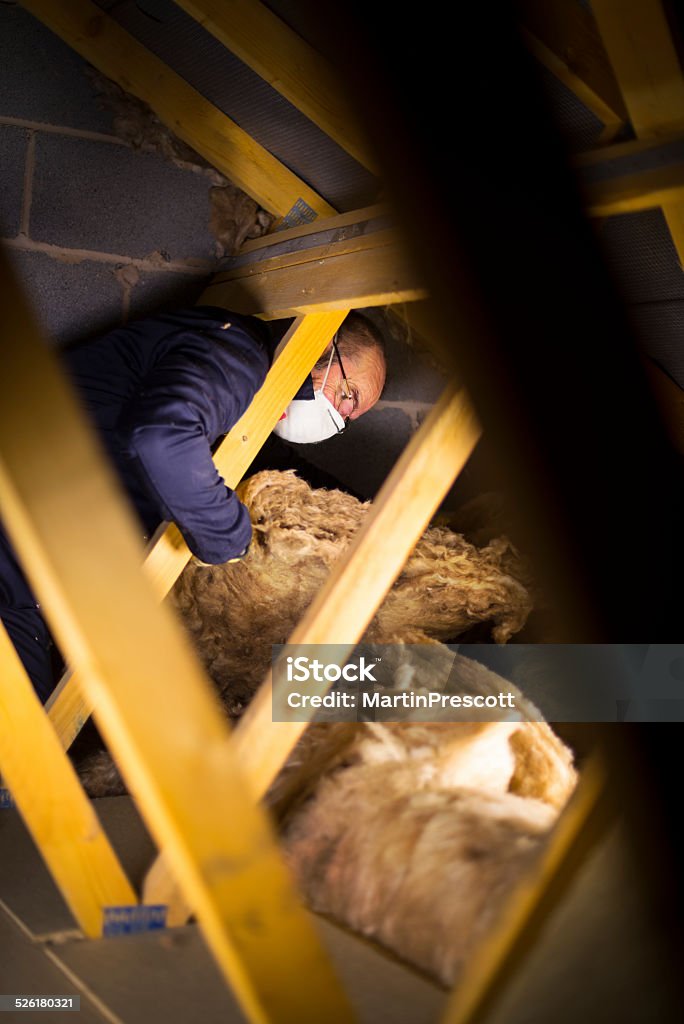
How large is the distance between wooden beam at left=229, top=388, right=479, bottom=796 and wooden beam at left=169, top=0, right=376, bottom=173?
0.72m

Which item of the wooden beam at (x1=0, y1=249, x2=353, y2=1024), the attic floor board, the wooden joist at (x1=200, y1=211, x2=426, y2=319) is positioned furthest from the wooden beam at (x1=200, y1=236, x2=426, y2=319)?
the attic floor board

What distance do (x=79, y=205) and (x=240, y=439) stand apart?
2.81 feet

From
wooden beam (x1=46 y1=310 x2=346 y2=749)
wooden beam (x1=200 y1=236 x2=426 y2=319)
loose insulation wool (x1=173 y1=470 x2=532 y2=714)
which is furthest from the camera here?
loose insulation wool (x1=173 y1=470 x2=532 y2=714)

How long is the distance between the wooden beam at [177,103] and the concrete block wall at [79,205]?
0.07m

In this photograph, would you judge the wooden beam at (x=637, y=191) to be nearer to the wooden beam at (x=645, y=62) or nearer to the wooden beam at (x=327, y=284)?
the wooden beam at (x=645, y=62)

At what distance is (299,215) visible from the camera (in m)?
2.17

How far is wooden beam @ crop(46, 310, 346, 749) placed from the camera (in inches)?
75.5

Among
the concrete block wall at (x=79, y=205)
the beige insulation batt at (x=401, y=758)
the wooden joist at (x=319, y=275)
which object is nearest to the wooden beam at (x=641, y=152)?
the wooden joist at (x=319, y=275)

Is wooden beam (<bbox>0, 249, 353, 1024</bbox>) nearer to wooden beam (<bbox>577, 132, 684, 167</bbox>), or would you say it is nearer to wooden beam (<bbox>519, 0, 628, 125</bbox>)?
wooden beam (<bbox>577, 132, 684, 167</bbox>)

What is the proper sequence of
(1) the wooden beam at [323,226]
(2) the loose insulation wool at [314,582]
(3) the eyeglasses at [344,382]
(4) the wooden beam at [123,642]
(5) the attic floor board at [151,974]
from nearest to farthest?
(4) the wooden beam at [123,642] < (5) the attic floor board at [151,974] < (1) the wooden beam at [323,226] < (2) the loose insulation wool at [314,582] < (3) the eyeglasses at [344,382]

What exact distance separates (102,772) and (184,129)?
5.62 feet

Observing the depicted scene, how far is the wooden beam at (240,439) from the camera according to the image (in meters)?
1.92

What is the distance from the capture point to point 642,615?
591 mm

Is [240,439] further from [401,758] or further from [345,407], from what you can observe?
[401,758]
